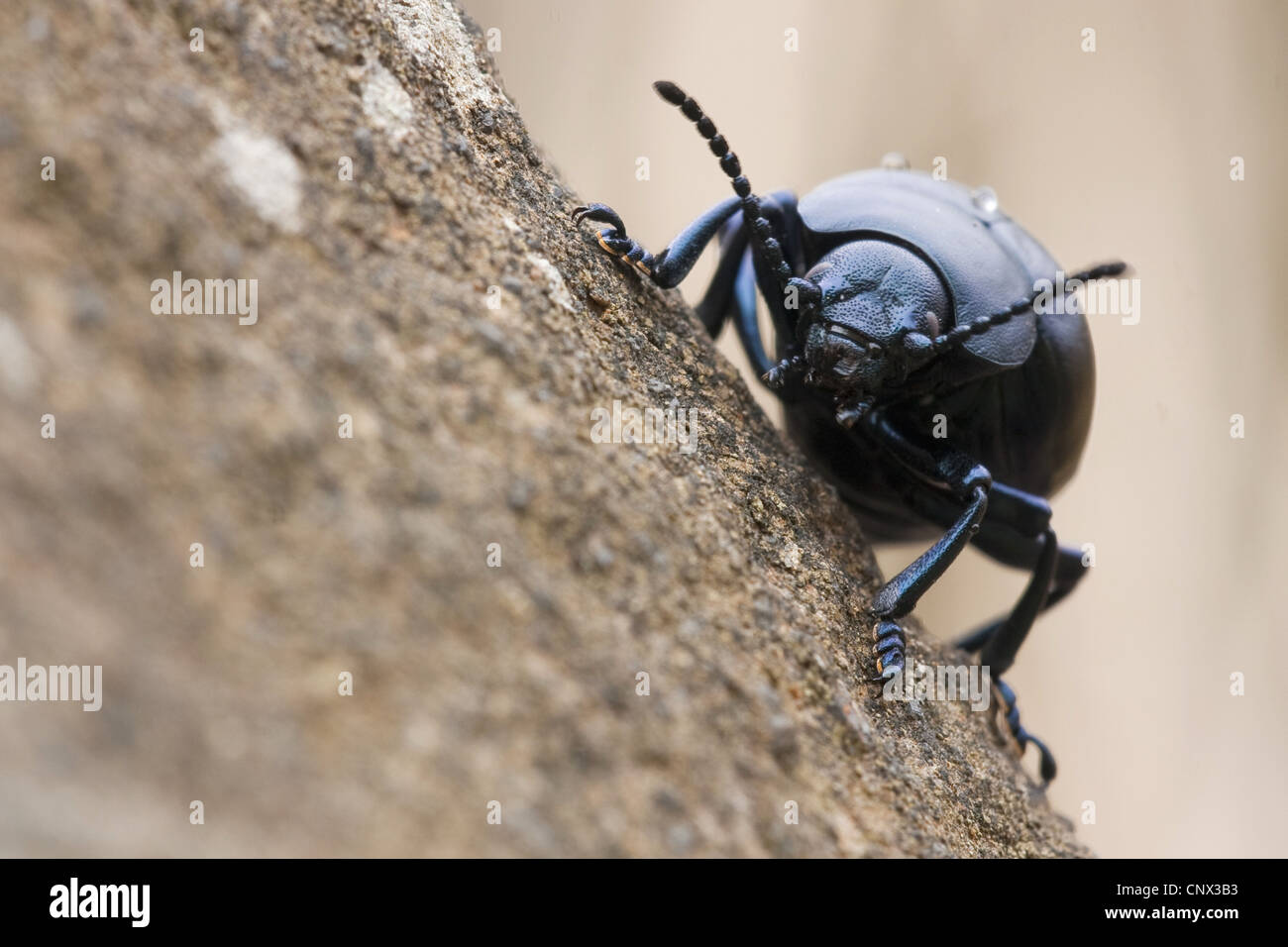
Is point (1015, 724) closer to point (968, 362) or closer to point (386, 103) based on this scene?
point (968, 362)

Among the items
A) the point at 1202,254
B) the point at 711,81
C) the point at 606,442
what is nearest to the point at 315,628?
the point at 606,442

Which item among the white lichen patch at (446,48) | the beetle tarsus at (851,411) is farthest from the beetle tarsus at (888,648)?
the white lichen patch at (446,48)

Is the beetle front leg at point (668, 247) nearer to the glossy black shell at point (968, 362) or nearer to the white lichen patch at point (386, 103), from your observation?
the glossy black shell at point (968, 362)

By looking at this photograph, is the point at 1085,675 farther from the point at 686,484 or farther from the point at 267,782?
the point at 267,782

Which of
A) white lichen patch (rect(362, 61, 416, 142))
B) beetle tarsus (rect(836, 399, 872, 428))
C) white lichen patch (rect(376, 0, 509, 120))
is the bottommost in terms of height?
beetle tarsus (rect(836, 399, 872, 428))

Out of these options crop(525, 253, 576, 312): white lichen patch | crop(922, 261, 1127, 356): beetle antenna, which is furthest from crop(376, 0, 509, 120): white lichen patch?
crop(922, 261, 1127, 356): beetle antenna

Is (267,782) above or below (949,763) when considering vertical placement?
above

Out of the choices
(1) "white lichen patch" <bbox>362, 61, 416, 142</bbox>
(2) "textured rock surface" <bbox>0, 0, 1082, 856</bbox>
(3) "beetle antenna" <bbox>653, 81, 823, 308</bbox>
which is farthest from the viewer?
(3) "beetle antenna" <bbox>653, 81, 823, 308</bbox>

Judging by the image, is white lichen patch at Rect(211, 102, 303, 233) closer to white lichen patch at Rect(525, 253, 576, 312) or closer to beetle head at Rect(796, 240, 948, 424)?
white lichen patch at Rect(525, 253, 576, 312)

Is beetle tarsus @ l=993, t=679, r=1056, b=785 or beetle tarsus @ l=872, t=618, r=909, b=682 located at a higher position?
beetle tarsus @ l=872, t=618, r=909, b=682
